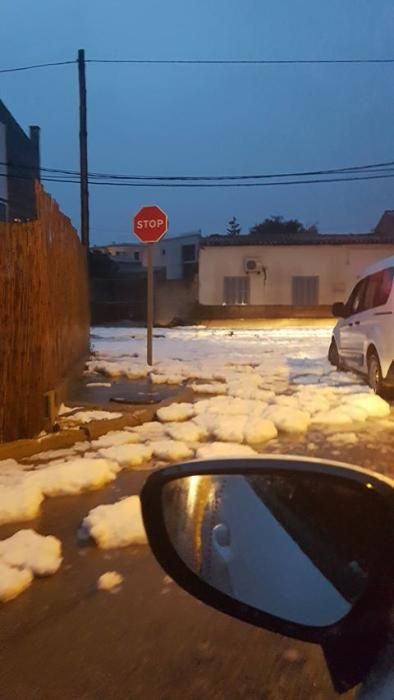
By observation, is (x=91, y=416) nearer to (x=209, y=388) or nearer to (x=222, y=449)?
(x=222, y=449)

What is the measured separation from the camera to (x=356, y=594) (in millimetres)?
1847

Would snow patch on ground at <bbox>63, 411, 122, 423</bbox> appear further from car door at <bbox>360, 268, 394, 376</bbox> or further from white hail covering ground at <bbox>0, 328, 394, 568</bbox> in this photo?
car door at <bbox>360, 268, 394, 376</bbox>

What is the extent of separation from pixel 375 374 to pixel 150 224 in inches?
171

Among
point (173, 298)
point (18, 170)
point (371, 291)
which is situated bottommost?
point (173, 298)

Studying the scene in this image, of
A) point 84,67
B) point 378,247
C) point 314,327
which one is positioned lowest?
point 314,327

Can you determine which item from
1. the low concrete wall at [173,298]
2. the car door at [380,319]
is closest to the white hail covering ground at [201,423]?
the car door at [380,319]

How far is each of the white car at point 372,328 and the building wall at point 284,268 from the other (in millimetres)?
20907

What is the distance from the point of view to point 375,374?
10273 mm

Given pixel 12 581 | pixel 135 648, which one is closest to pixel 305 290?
pixel 12 581

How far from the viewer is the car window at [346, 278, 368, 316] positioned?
37.5 feet

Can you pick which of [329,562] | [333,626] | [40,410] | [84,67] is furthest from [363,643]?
[84,67]

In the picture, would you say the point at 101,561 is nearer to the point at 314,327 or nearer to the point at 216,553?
the point at 216,553

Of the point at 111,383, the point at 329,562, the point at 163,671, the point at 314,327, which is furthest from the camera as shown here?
the point at 314,327

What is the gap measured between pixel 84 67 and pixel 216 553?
77.0ft
